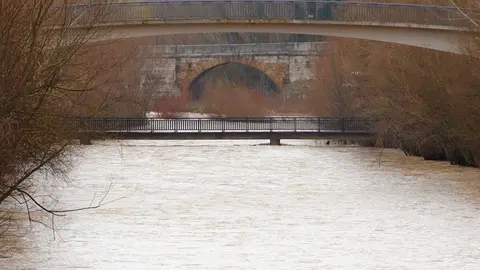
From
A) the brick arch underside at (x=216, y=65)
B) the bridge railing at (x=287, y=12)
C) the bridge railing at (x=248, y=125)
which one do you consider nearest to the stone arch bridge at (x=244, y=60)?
the brick arch underside at (x=216, y=65)

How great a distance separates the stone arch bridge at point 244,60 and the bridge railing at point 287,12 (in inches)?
1522

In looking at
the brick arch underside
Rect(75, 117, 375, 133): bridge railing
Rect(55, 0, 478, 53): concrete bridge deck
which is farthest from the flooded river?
the brick arch underside

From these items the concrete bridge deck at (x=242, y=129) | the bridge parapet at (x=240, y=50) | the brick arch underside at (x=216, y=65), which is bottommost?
the concrete bridge deck at (x=242, y=129)

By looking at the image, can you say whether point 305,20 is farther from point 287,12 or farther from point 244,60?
point 244,60

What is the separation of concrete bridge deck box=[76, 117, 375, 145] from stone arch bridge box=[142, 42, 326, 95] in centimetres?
2704

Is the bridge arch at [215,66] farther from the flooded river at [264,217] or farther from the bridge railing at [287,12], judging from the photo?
the flooded river at [264,217]

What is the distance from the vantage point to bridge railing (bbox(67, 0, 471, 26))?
1508 inches

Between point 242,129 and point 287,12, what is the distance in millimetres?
12406

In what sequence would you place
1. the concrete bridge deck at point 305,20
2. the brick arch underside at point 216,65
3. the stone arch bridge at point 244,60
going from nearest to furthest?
the concrete bridge deck at point 305,20 → the stone arch bridge at point 244,60 → the brick arch underside at point 216,65

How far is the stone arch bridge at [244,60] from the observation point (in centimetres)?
8031

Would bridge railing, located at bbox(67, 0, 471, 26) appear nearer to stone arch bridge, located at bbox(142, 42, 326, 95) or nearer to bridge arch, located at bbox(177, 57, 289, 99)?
stone arch bridge, located at bbox(142, 42, 326, 95)

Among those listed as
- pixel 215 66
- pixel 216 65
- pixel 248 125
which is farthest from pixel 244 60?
pixel 248 125

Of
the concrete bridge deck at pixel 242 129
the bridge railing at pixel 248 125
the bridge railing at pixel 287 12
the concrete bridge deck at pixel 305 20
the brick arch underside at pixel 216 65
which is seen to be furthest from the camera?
the brick arch underside at pixel 216 65

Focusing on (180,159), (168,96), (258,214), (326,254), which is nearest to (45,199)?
(258,214)
